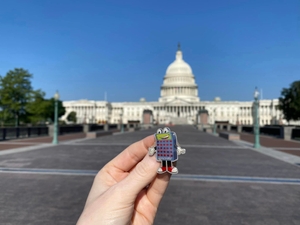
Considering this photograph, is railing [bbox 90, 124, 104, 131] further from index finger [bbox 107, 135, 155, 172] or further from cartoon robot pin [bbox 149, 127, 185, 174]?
cartoon robot pin [bbox 149, 127, 185, 174]

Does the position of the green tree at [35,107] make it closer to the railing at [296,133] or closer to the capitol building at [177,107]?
the railing at [296,133]

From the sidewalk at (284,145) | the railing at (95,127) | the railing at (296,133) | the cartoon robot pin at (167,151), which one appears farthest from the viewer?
the railing at (95,127)

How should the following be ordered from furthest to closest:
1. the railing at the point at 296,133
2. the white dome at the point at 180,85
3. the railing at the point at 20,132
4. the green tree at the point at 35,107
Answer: the white dome at the point at 180,85 < the green tree at the point at 35,107 < the railing at the point at 296,133 < the railing at the point at 20,132

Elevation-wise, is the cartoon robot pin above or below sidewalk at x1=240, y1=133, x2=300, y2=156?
above

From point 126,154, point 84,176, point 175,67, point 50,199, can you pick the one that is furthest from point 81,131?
point 175,67

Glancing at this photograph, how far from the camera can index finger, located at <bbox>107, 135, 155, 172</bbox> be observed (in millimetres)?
2068

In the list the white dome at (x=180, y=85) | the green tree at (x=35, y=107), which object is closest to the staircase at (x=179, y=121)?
the white dome at (x=180, y=85)

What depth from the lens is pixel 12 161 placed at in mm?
12094

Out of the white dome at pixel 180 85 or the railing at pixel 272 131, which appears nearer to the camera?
the railing at pixel 272 131

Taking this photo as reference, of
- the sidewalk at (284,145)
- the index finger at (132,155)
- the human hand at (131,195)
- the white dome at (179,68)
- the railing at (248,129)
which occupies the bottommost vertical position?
the sidewalk at (284,145)

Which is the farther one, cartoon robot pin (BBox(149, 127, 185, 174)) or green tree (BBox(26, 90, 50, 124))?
green tree (BBox(26, 90, 50, 124))

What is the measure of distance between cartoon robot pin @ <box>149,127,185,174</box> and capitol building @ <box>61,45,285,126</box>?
12231 centimetres

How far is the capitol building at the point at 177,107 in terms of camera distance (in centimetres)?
13400

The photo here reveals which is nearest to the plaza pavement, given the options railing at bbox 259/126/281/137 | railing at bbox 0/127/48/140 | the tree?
railing at bbox 0/127/48/140
